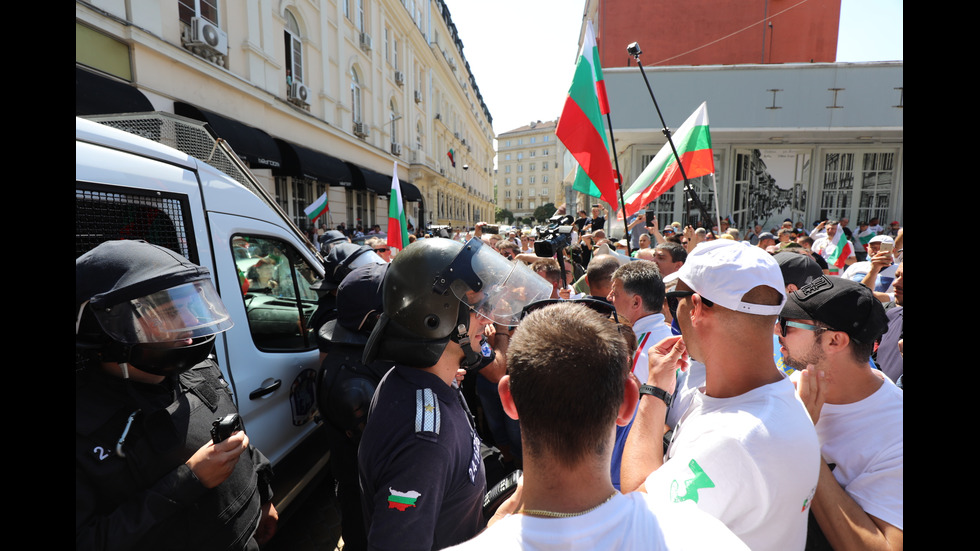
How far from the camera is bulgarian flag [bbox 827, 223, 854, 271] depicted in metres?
7.55

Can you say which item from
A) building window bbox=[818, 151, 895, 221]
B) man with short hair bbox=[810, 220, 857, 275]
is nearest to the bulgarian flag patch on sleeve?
man with short hair bbox=[810, 220, 857, 275]

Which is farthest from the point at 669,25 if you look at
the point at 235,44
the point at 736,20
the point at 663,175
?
the point at 235,44

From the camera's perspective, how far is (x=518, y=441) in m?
2.67

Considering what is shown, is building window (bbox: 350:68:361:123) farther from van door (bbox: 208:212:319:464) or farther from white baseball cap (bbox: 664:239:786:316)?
white baseball cap (bbox: 664:239:786:316)

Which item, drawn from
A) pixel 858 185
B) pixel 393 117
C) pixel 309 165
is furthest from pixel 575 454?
pixel 393 117

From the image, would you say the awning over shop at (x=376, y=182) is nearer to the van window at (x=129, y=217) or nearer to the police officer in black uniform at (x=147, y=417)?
the van window at (x=129, y=217)

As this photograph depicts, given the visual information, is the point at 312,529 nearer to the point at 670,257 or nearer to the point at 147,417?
the point at 147,417

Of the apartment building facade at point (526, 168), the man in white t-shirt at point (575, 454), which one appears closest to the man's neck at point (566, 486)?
the man in white t-shirt at point (575, 454)

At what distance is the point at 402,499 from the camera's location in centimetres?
122

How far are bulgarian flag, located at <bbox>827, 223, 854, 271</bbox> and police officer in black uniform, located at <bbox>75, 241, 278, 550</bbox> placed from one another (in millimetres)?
9255

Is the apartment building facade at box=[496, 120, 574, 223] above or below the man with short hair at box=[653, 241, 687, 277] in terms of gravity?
above

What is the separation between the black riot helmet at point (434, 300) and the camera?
151 centimetres

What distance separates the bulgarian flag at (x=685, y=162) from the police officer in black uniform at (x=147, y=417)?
19.8 feet
